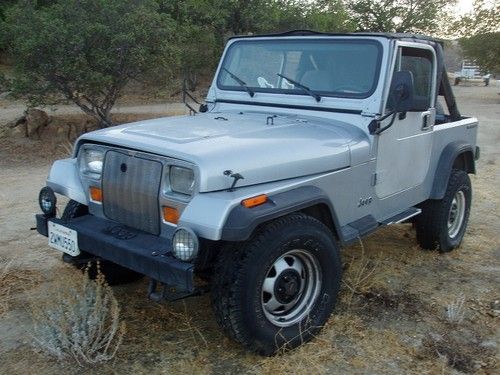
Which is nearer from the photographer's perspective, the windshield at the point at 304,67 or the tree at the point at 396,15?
the windshield at the point at 304,67

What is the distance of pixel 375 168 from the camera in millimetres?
3891

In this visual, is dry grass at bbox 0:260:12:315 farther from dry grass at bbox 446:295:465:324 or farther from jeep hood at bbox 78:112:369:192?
dry grass at bbox 446:295:465:324

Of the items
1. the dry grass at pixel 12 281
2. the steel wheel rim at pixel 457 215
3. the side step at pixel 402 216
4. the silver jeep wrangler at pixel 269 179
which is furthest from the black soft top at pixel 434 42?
the dry grass at pixel 12 281

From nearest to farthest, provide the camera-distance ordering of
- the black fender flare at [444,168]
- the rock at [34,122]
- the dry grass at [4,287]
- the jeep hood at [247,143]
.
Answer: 1. the jeep hood at [247,143]
2. the dry grass at [4,287]
3. the black fender flare at [444,168]
4. the rock at [34,122]

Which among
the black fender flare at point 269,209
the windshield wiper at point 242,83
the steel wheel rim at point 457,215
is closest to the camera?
the black fender flare at point 269,209

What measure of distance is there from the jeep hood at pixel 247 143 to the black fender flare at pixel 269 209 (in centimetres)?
14

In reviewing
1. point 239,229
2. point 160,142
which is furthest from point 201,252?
point 160,142

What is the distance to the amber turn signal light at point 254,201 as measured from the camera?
9.46 ft

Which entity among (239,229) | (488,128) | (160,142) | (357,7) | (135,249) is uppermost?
(357,7)

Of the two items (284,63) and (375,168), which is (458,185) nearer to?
(375,168)

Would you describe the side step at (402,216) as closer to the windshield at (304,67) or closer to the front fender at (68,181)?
the windshield at (304,67)

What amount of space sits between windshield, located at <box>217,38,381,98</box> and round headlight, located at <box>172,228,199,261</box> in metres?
1.79

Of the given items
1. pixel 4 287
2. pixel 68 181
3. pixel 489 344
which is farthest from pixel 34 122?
pixel 489 344

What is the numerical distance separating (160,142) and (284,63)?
156cm
